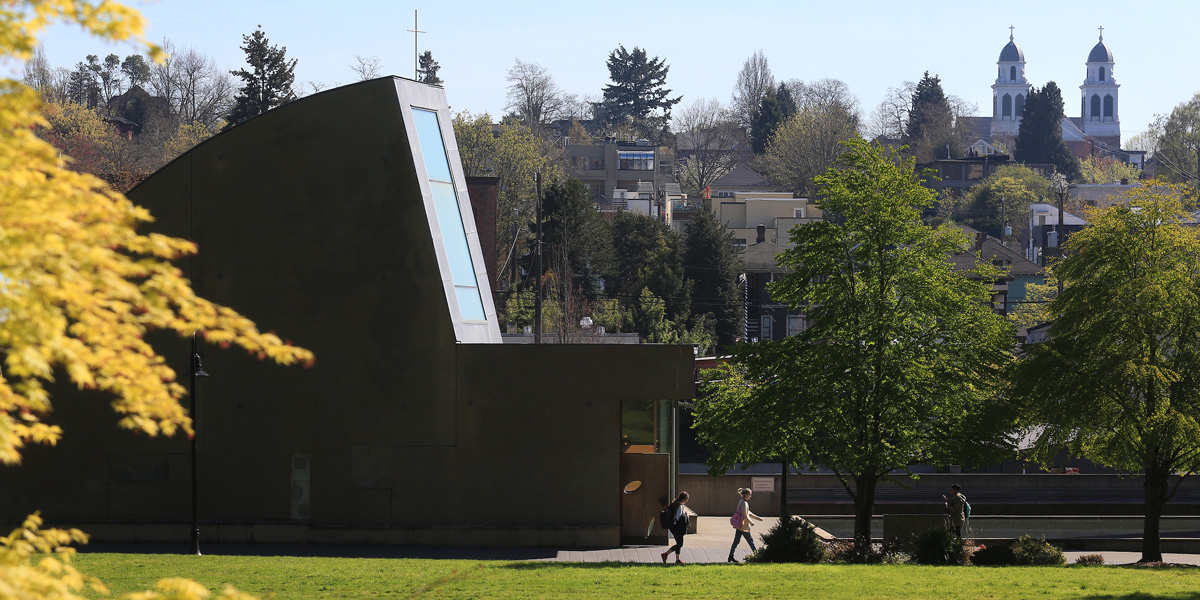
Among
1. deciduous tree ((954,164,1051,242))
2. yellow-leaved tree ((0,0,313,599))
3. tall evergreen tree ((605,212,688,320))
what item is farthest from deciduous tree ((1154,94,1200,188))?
yellow-leaved tree ((0,0,313,599))

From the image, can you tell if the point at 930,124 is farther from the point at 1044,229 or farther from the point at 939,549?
the point at 939,549

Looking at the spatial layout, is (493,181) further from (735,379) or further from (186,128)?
(186,128)

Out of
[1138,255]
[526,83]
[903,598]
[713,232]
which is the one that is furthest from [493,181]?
[526,83]

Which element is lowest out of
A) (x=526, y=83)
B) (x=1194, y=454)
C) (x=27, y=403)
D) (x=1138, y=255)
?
(x=1194, y=454)

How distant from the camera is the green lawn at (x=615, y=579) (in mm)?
15719

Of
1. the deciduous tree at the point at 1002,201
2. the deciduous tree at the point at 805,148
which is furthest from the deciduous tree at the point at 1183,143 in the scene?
the deciduous tree at the point at 805,148

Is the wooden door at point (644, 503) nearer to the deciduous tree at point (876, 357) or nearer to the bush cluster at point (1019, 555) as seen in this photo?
the deciduous tree at point (876, 357)

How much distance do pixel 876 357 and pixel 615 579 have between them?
8.07m

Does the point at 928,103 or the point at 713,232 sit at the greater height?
the point at 928,103

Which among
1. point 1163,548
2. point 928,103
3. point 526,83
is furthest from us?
point 928,103

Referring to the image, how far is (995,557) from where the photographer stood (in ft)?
68.4

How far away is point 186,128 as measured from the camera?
4181 inches

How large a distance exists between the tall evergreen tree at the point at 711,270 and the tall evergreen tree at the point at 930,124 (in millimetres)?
83308

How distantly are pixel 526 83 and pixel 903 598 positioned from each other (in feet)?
430
